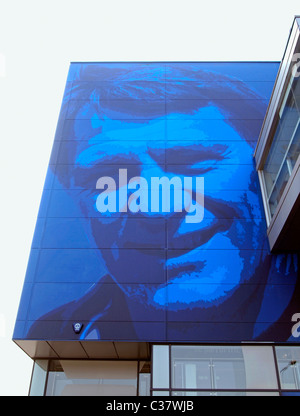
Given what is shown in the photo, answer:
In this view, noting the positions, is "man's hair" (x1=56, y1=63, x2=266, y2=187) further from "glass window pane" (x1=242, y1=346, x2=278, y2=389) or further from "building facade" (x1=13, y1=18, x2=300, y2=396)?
"glass window pane" (x1=242, y1=346, x2=278, y2=389)

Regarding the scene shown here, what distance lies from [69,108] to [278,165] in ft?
24.1

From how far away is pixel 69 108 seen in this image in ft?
46.8

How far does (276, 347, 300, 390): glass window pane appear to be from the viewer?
8.80 meters

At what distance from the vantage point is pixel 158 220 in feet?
37.3

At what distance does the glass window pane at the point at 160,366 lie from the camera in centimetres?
890

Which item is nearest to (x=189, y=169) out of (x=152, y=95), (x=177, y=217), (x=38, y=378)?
(x=177, y=217)

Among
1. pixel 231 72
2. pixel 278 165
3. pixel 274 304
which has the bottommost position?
pixel 274 304

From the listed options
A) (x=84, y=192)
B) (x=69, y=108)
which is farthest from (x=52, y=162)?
(x=69, y=108)

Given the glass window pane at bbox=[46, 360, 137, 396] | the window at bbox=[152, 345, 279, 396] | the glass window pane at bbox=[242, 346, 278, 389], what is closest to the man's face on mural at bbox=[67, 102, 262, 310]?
the window at bbox=[152, 345, 279, 396]

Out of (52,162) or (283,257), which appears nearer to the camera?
(283,257)

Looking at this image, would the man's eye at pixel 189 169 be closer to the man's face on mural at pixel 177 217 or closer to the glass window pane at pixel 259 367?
the man's face on mural at pixel 177 217

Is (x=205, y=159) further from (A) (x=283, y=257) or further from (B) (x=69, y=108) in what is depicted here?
(B) (x=69, y=108)

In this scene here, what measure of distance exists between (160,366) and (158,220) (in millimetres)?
3848

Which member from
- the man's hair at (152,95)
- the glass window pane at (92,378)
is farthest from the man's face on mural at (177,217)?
the glass window pane at (92,378)
